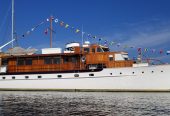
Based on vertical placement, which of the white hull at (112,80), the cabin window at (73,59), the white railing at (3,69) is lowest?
the white hull at (112,80)

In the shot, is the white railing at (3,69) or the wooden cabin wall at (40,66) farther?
the white railing at (3,69)

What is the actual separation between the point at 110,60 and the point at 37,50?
27.3ft

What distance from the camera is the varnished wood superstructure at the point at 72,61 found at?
3306 centimetres

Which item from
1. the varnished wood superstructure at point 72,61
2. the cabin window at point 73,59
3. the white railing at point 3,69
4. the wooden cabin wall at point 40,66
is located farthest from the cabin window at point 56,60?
the white railing at point 3,69

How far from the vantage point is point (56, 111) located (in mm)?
18031

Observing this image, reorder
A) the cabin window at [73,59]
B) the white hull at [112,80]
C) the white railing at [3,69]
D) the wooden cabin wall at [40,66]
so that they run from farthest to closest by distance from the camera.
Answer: the white railing at [3,69] → the cabin window at [73,59] → the wooden cabin wall at [40,66] → the white hull at [112,80]

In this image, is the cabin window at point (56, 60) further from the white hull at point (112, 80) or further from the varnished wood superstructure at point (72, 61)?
the white hull at point (112, 80)

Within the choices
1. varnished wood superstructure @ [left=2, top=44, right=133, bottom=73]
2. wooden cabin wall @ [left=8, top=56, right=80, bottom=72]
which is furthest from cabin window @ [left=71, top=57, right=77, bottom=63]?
wooden cabin wall @ [left=8, top=56, right=80, bottom=72]

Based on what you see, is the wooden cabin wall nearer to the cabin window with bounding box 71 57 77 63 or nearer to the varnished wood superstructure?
the varnished wood superstructure

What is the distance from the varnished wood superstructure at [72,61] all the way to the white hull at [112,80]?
3.19 ft

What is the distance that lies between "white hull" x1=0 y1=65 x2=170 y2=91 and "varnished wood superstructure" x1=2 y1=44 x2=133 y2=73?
972 mm

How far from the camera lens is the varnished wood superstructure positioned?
3306 cm

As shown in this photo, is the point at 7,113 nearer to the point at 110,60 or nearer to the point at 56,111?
the point at 56,111

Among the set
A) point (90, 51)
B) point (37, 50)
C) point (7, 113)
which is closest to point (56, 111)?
point (7, 113)
